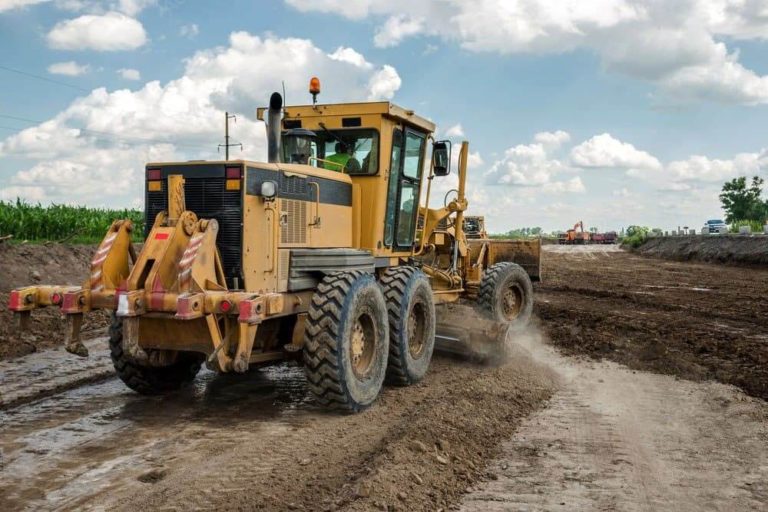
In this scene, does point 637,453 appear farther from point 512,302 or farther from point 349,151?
point 512,302

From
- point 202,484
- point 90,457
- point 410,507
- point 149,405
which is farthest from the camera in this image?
point 149,405

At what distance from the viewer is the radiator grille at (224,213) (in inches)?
261

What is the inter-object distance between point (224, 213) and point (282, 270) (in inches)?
31.4

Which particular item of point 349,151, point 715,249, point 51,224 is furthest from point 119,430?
point 715,249

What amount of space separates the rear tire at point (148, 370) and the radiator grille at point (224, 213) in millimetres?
1332

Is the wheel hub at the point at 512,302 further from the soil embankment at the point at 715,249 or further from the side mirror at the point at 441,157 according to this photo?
the soil embankment at the point at 715,249

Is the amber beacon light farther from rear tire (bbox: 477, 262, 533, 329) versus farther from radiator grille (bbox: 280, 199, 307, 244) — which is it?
rear tire (bbox: 477, 262, 533, 329)

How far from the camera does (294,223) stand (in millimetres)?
7168

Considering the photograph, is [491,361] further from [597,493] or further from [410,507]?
[410,507]

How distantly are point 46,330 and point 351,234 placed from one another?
633 centimetres

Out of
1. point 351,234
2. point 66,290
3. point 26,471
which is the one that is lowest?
point 26,471

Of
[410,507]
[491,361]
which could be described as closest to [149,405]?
[410,507]

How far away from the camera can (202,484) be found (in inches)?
196

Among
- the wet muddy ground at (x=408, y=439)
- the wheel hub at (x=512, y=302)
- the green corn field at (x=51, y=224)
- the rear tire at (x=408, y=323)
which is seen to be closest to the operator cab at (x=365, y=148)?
the rear tire at (x=408, y=323)
